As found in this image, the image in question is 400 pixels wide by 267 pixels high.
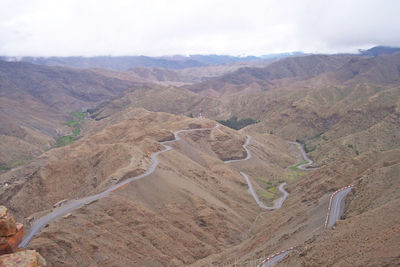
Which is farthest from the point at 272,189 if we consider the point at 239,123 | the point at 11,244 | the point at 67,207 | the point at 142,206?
the point at 239,123

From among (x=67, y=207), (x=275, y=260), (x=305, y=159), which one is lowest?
(x=305, y=159)

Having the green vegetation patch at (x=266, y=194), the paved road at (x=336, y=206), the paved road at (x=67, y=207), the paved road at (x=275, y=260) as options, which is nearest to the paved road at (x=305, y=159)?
the green vegetation patch at (x=266, y=194)

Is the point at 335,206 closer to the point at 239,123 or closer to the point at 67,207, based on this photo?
the point at 67,207

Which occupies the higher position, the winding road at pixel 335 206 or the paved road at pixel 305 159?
the winding road at pixel 335 206

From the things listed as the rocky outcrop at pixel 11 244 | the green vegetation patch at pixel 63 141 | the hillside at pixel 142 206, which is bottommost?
the green vegetation patch at pixel 63 141

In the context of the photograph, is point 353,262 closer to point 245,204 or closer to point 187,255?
point 187,255

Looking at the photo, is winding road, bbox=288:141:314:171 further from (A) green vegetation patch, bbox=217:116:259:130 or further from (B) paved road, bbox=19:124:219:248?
(B) paved road, bbox=19:124:219:248

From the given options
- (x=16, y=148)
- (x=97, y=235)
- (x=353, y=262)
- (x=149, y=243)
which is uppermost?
(x=353, y=262)

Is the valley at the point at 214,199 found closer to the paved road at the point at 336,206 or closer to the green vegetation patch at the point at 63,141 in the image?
the paved road at the point at 336,206

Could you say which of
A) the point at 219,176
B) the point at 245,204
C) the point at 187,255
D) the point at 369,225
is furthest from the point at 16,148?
the point at 369,225
